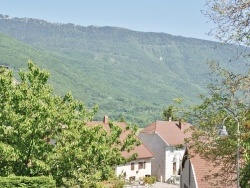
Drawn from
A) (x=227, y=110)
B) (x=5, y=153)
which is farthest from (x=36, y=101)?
(x=227, y=110)

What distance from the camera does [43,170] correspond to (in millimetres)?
21953

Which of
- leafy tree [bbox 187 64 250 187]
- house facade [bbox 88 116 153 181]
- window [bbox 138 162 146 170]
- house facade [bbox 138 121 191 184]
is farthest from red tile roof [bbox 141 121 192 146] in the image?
leafy tree [bbox 187 64 250 187]

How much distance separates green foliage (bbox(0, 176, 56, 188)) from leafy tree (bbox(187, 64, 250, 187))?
276 inches

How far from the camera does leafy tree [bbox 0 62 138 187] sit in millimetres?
20844

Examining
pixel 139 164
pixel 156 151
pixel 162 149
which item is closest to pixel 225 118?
pixel 139 164

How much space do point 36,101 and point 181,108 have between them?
6810 millimetres

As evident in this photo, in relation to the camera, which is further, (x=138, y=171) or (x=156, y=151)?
(x=156, y=151)

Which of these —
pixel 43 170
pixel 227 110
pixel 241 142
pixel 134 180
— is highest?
pixel 227 110

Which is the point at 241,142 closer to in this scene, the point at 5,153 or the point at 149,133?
the point at 5,153

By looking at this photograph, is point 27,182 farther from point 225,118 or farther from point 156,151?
point 156,151

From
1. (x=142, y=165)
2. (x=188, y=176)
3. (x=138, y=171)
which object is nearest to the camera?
(x=188, y=176)

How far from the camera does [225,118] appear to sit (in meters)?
17.1

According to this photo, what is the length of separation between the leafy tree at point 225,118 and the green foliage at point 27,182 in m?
7.01

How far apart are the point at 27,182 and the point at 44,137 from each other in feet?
7.56
